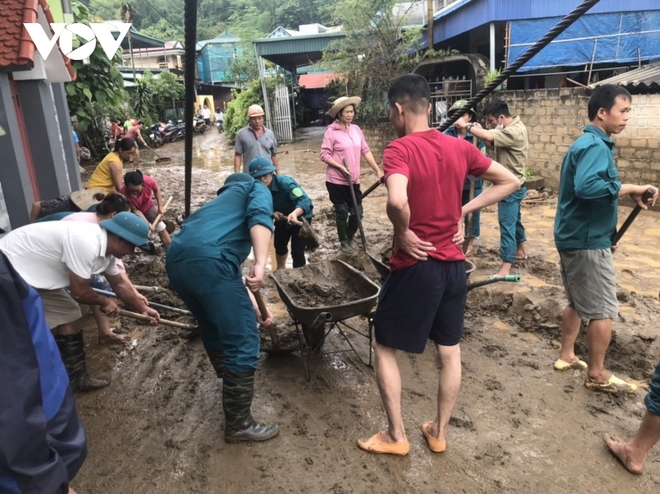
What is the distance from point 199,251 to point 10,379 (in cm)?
168

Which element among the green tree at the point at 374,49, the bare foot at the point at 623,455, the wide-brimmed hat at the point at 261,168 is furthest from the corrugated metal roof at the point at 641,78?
the bare foot at the point at 623,455

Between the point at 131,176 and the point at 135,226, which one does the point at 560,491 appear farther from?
the point at 131,176

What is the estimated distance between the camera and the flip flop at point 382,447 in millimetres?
2787

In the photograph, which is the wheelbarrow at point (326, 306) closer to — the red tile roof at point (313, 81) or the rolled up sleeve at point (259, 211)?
the rolled up sleeve at point (259, 211)

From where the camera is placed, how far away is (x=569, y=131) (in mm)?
9000

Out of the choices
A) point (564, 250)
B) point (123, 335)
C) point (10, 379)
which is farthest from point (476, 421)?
point (123, 335)

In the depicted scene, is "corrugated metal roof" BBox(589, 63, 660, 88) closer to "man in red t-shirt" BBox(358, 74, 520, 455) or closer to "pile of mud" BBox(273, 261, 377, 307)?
"pile of mud" BBox(273, 261, 377, 307)

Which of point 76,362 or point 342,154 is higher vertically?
point 342,154

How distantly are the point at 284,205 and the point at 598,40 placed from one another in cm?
997

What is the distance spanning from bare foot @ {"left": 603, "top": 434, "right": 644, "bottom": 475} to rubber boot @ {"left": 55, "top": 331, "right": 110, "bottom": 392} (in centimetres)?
354

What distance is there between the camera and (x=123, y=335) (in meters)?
4.63

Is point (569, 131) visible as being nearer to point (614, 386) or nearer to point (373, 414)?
point (614, 386)

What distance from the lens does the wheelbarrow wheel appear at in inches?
140

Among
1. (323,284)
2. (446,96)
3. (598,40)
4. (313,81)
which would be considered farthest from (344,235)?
(313,81)
